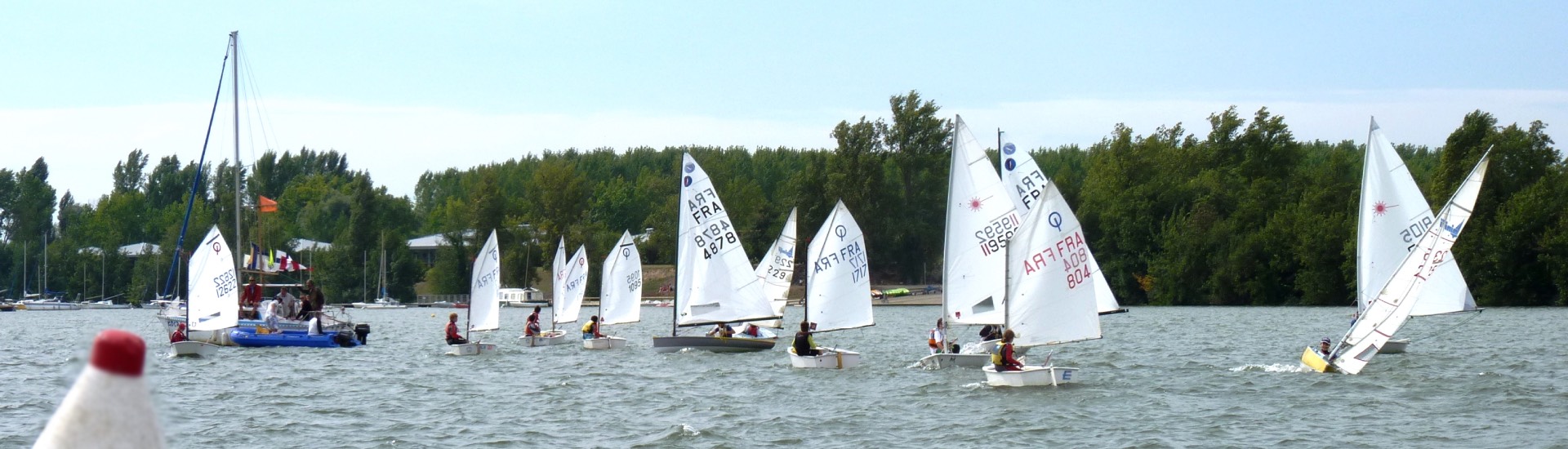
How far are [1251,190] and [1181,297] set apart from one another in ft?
25.1

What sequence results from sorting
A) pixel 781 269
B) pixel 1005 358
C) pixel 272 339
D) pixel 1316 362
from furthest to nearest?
pixel 781 269
pixel 272 339
pixel 1316 362
pixel 1005 358

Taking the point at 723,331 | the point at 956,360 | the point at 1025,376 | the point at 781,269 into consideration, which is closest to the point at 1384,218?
the point at 956,360

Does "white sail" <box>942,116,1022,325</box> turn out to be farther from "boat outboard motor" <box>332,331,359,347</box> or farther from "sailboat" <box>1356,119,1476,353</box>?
"boat outboard motor" <box>332,331,359,347</box>

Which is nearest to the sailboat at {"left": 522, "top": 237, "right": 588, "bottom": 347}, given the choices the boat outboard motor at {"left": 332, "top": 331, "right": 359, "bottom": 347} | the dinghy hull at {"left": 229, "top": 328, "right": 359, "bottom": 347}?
the boat outboard motor at {"left": 332, "top": 331, "right": 359, "bottom": 347}

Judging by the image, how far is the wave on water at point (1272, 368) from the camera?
92.4 feet

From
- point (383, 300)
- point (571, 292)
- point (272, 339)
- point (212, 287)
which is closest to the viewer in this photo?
point (212, 287)

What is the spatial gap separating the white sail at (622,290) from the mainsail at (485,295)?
174 inches

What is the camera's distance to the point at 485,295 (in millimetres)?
41312

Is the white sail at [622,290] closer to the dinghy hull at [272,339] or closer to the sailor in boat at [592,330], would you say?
the sailor in boat at [592,330]

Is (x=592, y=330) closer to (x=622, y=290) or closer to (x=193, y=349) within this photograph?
(x=622, y=290)

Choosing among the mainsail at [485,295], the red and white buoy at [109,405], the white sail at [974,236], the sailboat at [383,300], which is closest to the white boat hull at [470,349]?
the mainsail at [485,295]

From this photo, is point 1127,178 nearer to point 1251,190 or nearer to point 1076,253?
point 1251,190

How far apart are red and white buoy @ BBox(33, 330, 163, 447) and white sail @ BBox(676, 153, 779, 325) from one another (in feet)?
104

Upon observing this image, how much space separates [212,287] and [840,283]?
15.1m
